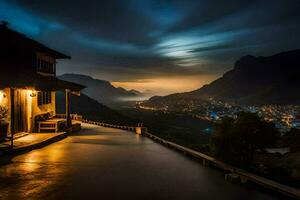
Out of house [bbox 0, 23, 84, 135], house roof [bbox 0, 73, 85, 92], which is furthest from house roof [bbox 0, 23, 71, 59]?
house roof [bbox 0, 73, 85, 92]

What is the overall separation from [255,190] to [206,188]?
1.40 meters

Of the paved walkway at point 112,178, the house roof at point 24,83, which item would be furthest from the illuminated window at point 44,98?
the paved walkway at point 112,178

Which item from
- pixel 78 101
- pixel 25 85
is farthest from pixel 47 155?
pixel 78 101

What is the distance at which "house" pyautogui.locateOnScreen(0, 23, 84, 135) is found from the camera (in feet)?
63.5

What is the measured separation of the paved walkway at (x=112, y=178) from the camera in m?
8.59

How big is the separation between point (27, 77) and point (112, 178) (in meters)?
12.5

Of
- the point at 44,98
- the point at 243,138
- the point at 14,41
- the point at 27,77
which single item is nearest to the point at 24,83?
the point at 27,77

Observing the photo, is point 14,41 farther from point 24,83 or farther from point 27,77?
point 24,83

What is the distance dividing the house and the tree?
36.4 ft

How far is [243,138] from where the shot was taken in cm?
Answer: 1166

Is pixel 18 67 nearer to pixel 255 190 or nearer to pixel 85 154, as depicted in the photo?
pixel 85 154

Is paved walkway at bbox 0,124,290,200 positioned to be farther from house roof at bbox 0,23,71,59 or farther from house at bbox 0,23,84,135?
house roof at bbox 0,23,71,59

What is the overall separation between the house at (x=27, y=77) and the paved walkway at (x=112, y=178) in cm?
549

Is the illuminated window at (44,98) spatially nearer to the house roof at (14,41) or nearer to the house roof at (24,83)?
the house roof at (24,83)
